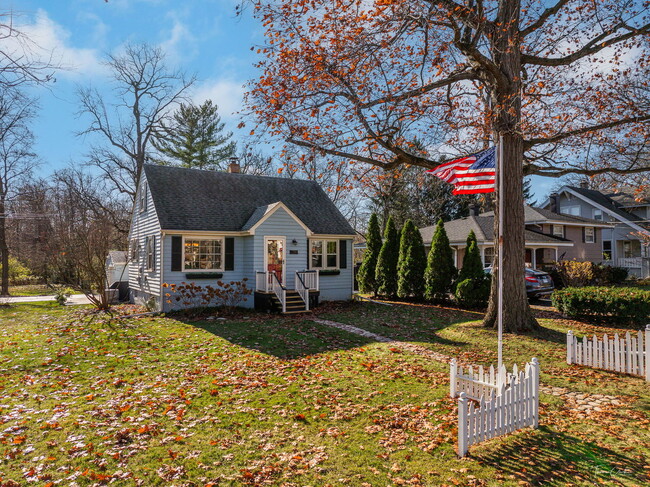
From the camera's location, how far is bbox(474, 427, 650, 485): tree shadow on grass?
152 inches

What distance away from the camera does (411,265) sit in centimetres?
1855

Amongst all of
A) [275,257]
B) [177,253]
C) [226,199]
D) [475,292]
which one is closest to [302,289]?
[275,257]

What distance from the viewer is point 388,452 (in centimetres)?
445

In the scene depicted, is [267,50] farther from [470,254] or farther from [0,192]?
[0,192]

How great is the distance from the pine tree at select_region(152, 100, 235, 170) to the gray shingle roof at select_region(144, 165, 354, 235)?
602 inches

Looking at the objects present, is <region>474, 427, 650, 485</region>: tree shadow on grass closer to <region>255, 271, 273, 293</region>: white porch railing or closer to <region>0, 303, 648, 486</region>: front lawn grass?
<region>0, 303, 648, 486</region>: front lawn grass

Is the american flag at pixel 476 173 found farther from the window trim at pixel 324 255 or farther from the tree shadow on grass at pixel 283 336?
the window trim at pixel 324 255

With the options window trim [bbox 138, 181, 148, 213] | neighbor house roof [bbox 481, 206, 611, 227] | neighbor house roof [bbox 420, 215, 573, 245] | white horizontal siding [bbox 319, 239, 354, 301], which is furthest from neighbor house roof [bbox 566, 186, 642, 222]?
window trim [bbox 138, 181, 148, 213]

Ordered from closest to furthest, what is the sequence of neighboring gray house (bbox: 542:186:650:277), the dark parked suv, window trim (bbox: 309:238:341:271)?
1. the dark parked suv
2. window trim (bbox: 309:238:341:271)
3. neighboring gray house (bbox: 542:186:650:277)

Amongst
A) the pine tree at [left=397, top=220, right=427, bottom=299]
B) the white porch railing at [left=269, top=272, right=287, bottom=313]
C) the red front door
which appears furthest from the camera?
the pine tree at [left=397, top=220, right=427, bottom=299]

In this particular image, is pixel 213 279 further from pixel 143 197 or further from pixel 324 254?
pixel 143 197

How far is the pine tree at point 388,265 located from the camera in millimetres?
19672

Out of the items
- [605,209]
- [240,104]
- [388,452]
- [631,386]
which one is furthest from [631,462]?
[605,209]

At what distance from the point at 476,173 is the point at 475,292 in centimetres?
1007
